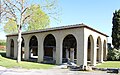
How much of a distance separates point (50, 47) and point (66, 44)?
2507 millimetres

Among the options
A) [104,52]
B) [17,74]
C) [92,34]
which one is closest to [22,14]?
[92,34]

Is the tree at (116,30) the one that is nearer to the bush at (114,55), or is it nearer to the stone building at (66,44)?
the bush at (114,55)

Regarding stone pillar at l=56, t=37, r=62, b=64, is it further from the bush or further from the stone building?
the bush

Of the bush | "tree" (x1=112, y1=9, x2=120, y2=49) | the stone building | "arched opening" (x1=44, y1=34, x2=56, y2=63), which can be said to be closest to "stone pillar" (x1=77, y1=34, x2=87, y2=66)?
the stone building

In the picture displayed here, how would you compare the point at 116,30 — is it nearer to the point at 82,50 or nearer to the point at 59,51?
the point at 59,51

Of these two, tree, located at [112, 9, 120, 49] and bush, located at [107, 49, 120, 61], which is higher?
tree, located at [112, 9, 120, 49]

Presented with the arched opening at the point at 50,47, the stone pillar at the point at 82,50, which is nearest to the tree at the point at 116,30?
the arched opening at the point at 50,47

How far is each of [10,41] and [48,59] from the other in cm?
981

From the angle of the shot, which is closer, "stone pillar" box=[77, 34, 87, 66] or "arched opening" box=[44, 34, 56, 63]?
"stone pillar" box=[77, 34, 87, 66]

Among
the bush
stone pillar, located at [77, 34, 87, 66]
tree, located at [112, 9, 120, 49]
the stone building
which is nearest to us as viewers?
stone pillar, located at [77, 34, 87, 66]

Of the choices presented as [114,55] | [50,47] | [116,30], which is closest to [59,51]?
[50,47]

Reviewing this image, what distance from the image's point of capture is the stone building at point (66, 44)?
27.7m

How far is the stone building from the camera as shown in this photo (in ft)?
90.8

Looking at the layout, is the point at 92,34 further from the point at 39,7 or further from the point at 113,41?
the point at 113,41
